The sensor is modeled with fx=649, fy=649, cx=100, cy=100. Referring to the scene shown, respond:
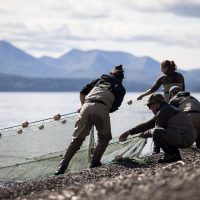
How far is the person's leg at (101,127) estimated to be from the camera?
1295cm

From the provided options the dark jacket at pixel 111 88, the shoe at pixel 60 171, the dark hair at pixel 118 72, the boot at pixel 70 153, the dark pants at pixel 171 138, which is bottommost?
the shoe at pixel 60 171

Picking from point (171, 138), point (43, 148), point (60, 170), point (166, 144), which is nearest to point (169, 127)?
point (171, 138)

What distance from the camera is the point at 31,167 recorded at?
47.9 feet

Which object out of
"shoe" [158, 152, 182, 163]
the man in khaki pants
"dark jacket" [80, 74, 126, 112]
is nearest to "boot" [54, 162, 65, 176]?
the man in khaki pants

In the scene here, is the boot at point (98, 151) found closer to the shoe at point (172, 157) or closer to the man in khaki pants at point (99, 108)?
the man in khaki pants at point (99, 108)

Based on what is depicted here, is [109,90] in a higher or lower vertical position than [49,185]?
higher

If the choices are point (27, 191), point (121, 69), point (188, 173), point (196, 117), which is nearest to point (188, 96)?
point (196, 117)

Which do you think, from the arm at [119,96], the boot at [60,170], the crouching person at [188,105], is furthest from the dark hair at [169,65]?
the boot at [60,170]

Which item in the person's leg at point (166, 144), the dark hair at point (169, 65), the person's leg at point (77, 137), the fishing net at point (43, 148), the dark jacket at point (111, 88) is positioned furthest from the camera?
the dark hair at point (169, 65)

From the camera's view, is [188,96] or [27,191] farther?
[188,96]

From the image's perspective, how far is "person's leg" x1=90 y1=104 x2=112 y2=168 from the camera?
12945 millimetres

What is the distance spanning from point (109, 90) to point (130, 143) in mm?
2768

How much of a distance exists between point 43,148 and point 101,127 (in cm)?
250

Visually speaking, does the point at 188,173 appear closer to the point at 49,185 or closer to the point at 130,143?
the point at 49,185
